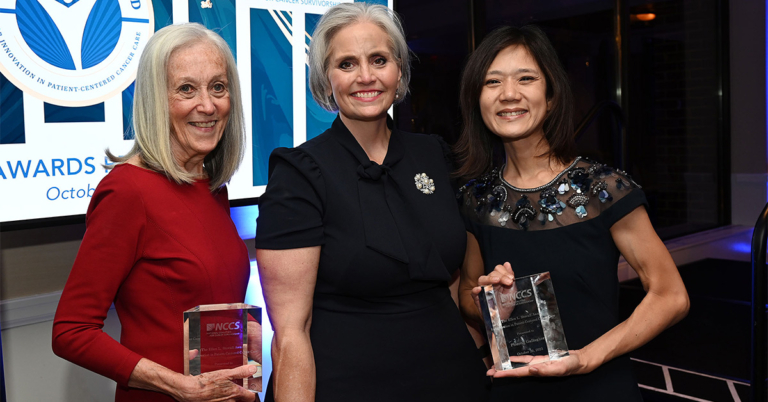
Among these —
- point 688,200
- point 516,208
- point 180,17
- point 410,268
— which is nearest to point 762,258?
point 516,208

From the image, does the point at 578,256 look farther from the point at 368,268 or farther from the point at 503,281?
the point at 368,268

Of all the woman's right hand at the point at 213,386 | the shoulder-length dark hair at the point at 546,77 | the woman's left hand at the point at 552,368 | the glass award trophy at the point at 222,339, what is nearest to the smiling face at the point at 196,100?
the glass award trophy at the point at 222,339

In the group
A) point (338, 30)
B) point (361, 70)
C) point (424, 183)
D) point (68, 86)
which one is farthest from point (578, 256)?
point (68, 86)

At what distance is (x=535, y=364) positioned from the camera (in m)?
1.58

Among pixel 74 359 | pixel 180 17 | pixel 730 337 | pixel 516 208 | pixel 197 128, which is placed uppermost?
pixel 180 17

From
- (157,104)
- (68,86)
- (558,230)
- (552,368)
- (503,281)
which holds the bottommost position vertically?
(552,368)

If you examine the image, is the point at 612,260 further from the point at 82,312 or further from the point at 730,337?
the point at 730,337

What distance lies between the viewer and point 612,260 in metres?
1.75

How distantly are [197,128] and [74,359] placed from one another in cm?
67

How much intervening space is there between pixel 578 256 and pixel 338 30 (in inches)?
35.8

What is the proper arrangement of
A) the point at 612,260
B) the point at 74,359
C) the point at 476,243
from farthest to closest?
the point at 476,243 → the point at 612,260 → the point at 74,359

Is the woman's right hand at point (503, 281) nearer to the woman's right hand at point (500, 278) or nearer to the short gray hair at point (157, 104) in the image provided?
the woman's right hand at point (500, 278)

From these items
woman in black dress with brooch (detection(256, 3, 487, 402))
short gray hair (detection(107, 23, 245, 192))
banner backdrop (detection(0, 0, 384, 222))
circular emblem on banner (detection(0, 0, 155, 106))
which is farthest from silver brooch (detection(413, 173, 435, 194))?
circular emblem on banner (detection(0, 0, 155, 106))

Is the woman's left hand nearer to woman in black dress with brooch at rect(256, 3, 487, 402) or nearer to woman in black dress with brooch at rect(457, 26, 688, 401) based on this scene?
woman in black dress with brooch at rect(457, 26, 688, 401)
